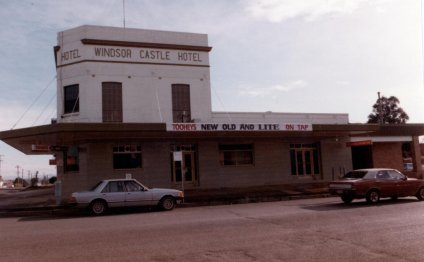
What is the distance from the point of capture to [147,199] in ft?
58.7

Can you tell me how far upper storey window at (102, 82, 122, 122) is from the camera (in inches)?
1022

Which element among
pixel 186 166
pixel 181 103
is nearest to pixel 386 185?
pixel 186 166

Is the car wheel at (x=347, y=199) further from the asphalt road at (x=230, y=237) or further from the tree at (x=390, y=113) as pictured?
the tree at (x=390, y=113)

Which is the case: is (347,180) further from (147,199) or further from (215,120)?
(215,120)

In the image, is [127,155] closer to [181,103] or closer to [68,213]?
[181,103]

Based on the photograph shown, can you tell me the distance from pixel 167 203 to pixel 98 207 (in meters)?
2.75

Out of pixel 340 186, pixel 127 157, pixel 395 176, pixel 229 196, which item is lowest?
pixel 229 196

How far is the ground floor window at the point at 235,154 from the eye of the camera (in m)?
27.2

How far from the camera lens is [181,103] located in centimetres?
2764

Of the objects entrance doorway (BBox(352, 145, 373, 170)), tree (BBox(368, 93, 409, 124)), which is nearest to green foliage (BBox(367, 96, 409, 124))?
tree (BBox(368, 93, 409, 124))

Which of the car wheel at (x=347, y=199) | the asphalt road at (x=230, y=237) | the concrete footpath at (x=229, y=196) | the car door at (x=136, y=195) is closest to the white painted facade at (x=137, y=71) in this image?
the concrete footpath at (x=229, y=196)

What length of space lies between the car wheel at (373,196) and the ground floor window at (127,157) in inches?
497

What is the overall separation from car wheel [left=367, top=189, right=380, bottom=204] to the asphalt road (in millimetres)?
2546

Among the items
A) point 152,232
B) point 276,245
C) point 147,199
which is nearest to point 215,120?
point 147,199
